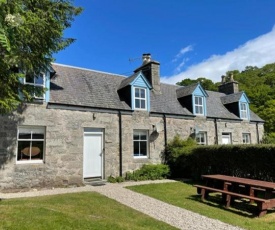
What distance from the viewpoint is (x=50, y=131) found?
41.1ft

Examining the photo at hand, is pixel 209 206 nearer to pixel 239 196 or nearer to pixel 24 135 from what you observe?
pixel 239 196

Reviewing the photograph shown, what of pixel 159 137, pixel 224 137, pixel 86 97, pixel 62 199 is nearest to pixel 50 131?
pixel 86 97

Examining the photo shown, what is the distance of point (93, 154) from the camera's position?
551 inches

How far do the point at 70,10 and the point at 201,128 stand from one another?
12.8 meters

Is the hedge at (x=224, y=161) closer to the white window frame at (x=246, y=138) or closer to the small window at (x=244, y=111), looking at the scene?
the white window frame at (x=246, y=138)

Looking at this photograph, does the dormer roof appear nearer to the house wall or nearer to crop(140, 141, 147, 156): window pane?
the house wall

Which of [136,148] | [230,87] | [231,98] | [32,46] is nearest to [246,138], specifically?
[231,98]

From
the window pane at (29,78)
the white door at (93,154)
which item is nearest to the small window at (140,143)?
the white door at (93,154)

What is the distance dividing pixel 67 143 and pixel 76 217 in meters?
6.68

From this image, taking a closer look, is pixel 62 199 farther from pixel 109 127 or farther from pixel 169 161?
pixel 169 161

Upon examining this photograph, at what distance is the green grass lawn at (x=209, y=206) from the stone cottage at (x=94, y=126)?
3.19m

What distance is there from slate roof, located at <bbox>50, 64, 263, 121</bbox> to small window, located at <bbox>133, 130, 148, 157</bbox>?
66.4 inches

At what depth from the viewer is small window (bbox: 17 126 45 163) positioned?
11750mm

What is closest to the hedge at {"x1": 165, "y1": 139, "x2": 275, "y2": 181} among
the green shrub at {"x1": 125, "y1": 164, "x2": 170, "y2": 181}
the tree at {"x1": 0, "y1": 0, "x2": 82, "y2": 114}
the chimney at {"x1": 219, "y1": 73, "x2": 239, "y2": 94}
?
the green shrub at {"x1": 125, "y1": 164, "x2": 170, "y2": 181}
